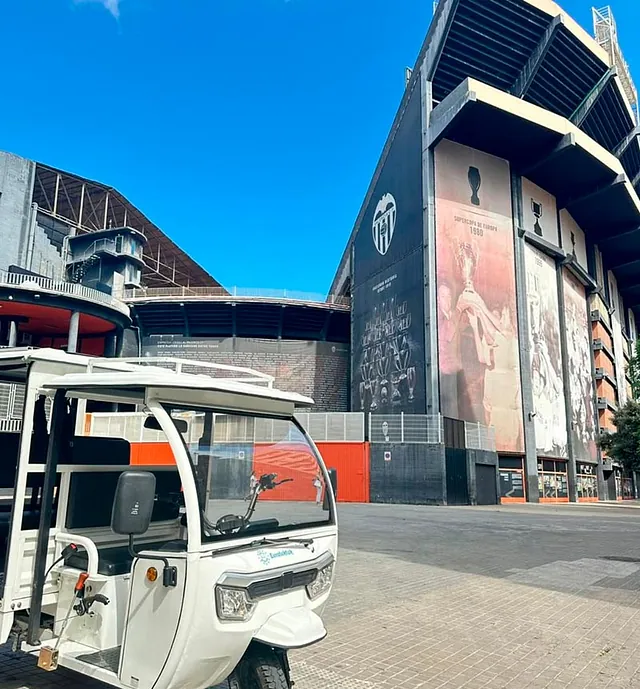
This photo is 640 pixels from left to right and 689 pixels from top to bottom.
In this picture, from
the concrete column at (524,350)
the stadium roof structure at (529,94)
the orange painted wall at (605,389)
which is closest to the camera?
the stadium roof structure at (529,94)

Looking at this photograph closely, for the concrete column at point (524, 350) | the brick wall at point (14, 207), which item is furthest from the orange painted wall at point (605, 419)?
the brick wall at point (14, 207)

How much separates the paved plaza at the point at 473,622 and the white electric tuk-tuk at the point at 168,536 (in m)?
1.15

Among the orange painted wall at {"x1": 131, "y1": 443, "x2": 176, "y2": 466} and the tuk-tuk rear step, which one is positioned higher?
the orange painted wall at {"x1": 131, "y1": 443, "x2": 176, "y2": 466}

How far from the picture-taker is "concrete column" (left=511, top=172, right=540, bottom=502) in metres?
32.9

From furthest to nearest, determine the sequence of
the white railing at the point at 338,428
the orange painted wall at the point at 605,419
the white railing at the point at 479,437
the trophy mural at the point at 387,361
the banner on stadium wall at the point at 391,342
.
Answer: the orange painted wall at the point at 605,419 < the trophy mural at the point at 387,361 < the banner on stadium wall at the point at 391,342 < the white railing at the point at 479,437 < the white railing at the point at 338,428

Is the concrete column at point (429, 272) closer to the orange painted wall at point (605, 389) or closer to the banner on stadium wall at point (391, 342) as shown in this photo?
the banner on stadium wall at point (391, 342)

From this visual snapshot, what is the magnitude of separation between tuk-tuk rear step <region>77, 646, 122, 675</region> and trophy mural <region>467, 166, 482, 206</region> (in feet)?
111

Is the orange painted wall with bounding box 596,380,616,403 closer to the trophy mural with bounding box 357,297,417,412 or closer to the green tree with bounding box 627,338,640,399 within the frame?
the green tree with bounding box 627,338,640,399

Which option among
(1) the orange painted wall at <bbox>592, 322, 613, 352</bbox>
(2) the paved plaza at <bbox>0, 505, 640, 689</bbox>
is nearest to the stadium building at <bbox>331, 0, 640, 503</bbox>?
(1) the orange painted wall at <bbox>592, 322, 613, 352</bbox>

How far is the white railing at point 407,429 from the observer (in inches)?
1049

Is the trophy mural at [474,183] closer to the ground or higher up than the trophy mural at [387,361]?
higher up

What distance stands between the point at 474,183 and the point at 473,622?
104 feet

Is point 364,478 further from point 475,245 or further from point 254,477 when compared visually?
point 254,477

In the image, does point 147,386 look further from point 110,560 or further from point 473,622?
point 473,622
